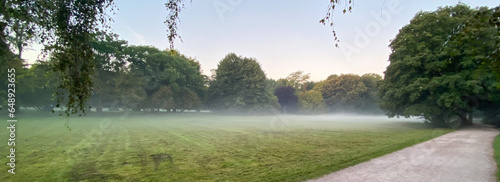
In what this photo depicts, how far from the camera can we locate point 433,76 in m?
19.6

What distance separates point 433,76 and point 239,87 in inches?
1301

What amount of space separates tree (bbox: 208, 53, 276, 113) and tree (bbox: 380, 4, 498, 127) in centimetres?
2810

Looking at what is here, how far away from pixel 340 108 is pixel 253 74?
24361 mm

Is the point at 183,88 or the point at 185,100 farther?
the point at 183,88

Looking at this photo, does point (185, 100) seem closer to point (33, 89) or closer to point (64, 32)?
point (33, 89)

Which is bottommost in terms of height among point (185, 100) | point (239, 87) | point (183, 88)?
point (185, 100)

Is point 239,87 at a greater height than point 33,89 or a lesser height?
greater

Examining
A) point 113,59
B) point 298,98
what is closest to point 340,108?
point 298,98

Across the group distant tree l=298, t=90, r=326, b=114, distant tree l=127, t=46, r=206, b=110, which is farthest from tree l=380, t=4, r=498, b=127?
distant tree l=298, t=90, r=326, b=114

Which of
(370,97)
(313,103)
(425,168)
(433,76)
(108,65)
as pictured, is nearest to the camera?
(425,168)

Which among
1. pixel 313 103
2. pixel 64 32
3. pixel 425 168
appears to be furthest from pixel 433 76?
pixel 313 103

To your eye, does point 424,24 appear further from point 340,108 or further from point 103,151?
point 340,108

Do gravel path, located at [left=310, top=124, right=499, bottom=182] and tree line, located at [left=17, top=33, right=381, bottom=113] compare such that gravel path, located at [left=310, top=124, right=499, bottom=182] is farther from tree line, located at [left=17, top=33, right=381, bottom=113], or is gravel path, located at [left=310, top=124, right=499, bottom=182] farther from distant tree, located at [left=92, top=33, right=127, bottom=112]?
distant tree, located at [left=92, top=33, right=127, bottom=112]

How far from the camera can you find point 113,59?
3547cm
